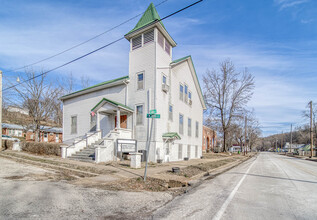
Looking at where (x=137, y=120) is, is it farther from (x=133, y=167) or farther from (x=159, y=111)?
(x=133, y=167)

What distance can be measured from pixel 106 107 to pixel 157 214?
13.8 meters

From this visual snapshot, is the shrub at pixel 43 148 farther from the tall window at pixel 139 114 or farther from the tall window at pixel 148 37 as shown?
the tall window at pixel 148 37

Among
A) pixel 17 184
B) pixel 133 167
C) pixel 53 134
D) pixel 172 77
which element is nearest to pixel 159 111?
pixel 172 77

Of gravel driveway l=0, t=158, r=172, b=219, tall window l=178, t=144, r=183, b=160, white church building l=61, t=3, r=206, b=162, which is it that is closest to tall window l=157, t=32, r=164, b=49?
white church building l=61, t=3, r=206, b=162

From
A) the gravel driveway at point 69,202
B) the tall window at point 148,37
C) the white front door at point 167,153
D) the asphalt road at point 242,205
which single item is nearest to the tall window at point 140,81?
the tall window at point 148,37

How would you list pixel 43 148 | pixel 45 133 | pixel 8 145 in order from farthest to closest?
pixel 45 133
pixel 8 145
pixel 43 148

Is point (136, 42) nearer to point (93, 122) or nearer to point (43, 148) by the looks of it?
point (93, 122)

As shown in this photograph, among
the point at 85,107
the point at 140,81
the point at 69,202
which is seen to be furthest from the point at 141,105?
the point at 69,202

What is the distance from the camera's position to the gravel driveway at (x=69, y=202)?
432 centimetres

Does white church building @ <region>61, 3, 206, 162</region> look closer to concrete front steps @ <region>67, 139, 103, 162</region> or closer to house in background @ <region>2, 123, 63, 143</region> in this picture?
concrete front steps @ <region>67, 139, 103, 162</region>

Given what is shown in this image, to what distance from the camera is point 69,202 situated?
509 cm

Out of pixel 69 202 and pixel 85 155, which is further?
pixel 85 155

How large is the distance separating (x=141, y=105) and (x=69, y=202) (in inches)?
474

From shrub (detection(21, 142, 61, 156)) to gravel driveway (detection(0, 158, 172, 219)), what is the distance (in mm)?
10873
